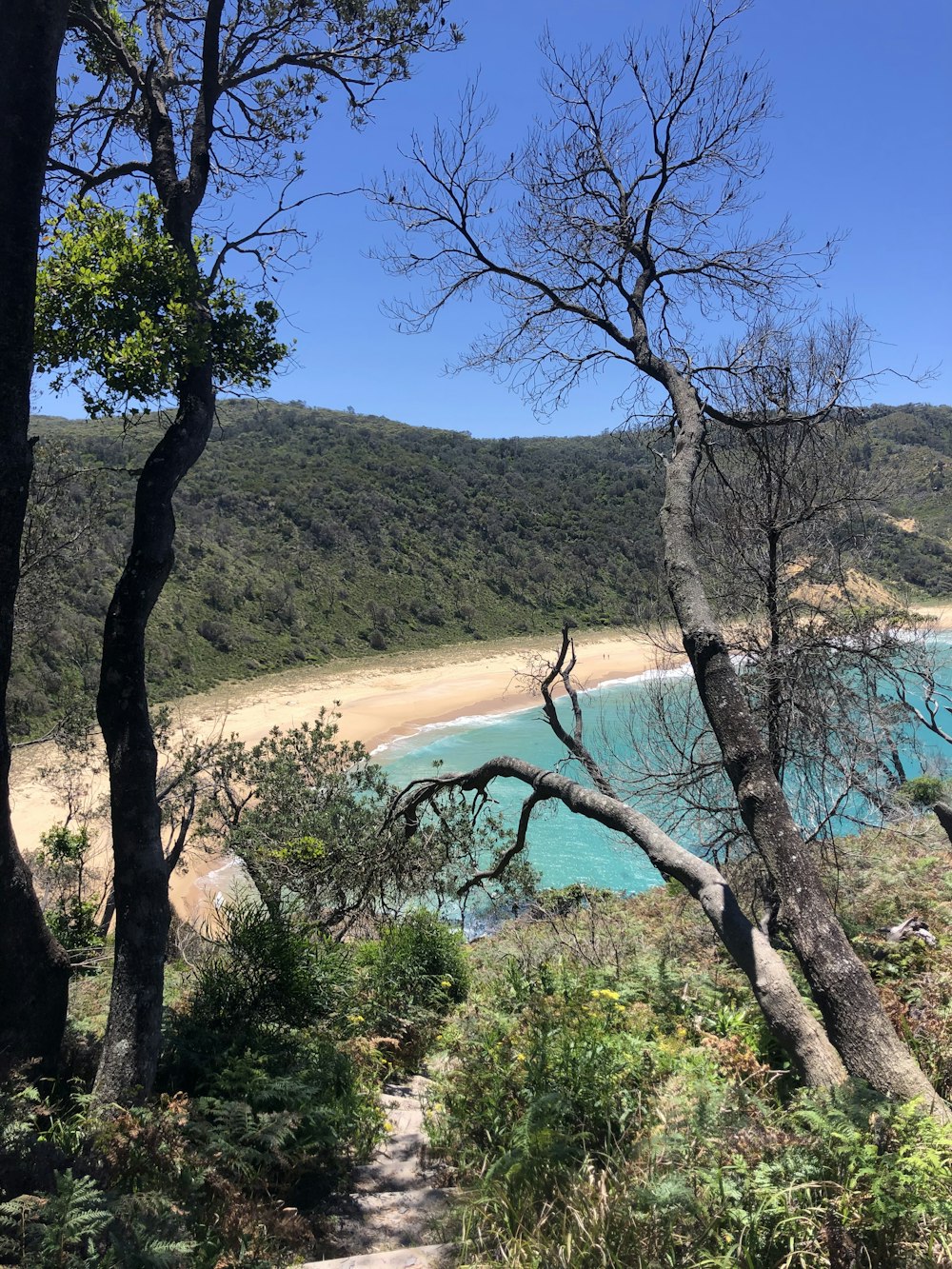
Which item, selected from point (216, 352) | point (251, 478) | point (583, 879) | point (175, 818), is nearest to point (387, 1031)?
point (216, 352)

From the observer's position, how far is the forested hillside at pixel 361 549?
33.9 metres

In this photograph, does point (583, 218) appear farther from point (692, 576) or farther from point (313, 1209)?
point (313, 1209)

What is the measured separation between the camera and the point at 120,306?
161 inches

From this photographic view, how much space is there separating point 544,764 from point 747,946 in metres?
24.1

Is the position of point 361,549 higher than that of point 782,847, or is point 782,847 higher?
point 361,549

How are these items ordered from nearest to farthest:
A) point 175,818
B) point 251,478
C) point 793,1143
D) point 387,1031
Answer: point 793,1143, point 387,1031, point 175,818, point 251,478

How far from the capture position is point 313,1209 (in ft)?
12.6

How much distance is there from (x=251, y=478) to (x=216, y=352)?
57163 millimetres

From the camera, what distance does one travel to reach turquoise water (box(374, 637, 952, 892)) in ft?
66.6

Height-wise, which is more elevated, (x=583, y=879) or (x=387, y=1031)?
(x=387, y=1031)

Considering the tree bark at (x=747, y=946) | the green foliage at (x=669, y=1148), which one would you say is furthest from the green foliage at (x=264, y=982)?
the tree bark at (x=747, y=946)

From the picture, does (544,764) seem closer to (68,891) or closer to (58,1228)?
(68,891)

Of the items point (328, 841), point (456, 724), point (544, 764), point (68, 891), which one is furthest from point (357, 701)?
point (328, 841)

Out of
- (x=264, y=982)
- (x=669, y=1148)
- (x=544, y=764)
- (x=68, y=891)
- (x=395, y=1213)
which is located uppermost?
(x=669, y=1148)
